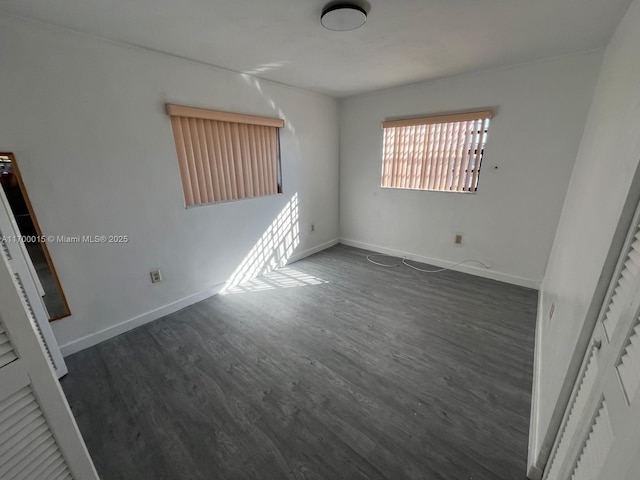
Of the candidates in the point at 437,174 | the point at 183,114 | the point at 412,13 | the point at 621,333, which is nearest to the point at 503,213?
the point at 437,174

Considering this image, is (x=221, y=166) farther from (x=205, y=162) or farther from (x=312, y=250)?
(x=312, y=250)

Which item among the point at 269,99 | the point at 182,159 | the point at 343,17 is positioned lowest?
the point at 182,159

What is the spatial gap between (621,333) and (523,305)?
90.3 inches

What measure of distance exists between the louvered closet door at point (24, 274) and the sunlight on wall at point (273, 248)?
57.5 inches

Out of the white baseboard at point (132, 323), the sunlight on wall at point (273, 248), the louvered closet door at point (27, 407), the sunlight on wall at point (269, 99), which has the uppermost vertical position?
the sunlight on wall at point (269, 99)

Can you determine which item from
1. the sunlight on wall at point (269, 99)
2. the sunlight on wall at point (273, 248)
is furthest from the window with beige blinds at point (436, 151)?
the sunlight on wall at point (273, 248)

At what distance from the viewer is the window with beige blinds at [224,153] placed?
7.97 ft

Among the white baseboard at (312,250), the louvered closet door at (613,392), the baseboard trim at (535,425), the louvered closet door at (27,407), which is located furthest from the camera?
the white baseboard at (312,250)

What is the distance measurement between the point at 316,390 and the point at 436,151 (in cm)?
296

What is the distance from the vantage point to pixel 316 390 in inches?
66.6

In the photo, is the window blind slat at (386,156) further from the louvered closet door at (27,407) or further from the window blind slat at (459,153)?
the louvered closet door at (27,407)

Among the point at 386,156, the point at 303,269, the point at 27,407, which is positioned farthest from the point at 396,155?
the point at 27,407

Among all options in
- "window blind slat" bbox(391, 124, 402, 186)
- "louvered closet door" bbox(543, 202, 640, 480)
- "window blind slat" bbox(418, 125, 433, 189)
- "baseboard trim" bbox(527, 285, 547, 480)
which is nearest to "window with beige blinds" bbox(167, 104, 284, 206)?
"window blind slat" bbox(391, 124, 402, 186)

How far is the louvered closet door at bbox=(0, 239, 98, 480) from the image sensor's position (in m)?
0.69
